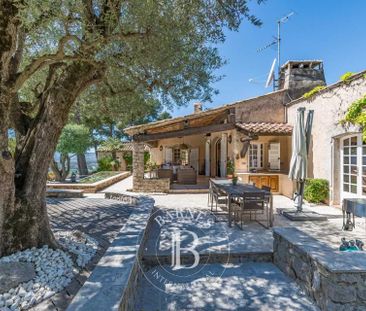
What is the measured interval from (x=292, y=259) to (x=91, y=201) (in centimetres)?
725

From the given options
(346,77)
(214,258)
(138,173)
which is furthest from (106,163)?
Result: (214,258)

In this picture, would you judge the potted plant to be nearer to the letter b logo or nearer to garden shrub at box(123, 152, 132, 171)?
the letter b logo

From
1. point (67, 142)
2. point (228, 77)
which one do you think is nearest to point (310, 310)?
point (228, 77)

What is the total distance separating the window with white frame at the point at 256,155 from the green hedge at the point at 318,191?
3.51 metres

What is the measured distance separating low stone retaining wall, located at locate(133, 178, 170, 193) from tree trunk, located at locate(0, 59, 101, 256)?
882 cm

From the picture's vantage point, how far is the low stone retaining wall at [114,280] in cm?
244

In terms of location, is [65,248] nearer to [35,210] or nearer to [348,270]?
[35,210]

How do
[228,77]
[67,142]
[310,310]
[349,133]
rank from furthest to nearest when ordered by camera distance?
[67,142]
[349,133]
[228,77]
[310,310]

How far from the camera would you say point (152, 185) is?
517 inches

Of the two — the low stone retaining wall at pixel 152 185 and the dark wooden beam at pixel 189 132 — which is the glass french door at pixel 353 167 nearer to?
the dark wooden beam at pixel 189 132

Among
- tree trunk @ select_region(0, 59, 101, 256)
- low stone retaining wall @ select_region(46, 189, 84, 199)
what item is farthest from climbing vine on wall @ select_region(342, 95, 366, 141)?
low stone retaining wall @ select_region(46, 189, 84, 199)

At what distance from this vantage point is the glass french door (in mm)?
8594

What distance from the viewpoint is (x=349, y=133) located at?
902cm

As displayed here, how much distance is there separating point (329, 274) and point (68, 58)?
544 centimetres
